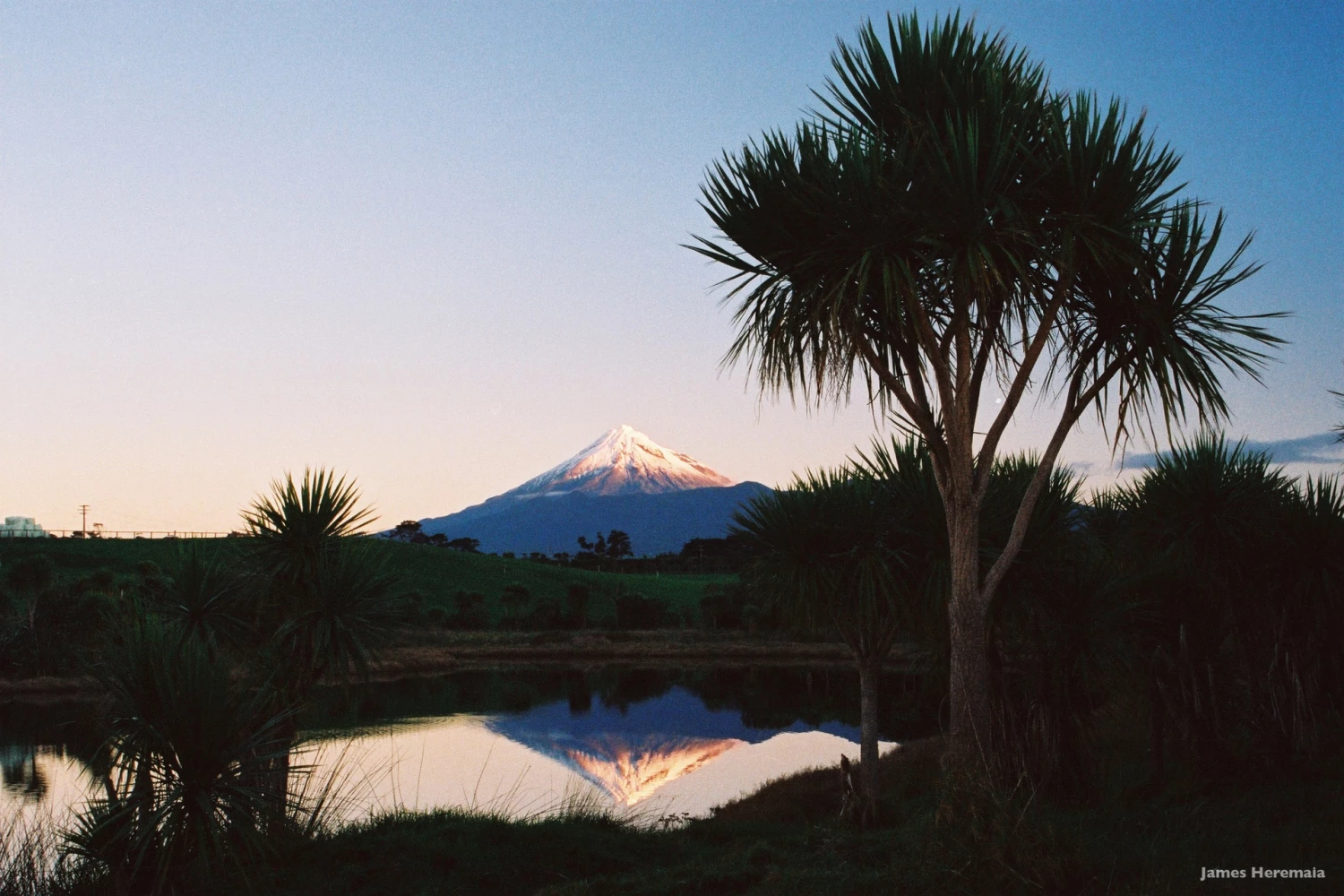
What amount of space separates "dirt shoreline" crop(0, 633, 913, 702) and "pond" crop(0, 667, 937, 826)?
3180mm

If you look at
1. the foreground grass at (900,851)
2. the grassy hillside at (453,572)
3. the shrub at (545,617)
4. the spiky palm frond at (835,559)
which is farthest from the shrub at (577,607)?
the foreground grass at (900,851)

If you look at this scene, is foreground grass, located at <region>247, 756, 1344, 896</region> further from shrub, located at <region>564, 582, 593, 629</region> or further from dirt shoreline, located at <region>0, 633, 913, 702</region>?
shrub, located at <region>564, 582, 593, 629</region>

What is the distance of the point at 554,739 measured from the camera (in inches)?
1079

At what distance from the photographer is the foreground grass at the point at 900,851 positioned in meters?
5.62

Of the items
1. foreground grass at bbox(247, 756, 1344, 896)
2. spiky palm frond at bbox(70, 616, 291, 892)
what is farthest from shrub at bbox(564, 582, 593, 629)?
spiky palm frond at bbox(70, 616, 291, 892)

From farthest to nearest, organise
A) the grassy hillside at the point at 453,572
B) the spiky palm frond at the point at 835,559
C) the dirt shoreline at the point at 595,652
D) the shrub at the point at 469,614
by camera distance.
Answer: the grassy hillside at the point at 453,572 → the shrub at the point at 469,614 → the dirt shoreline at the point at 595,652 → the spiky palm frond at the point at 835,559

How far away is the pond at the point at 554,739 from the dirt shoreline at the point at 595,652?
3180mm

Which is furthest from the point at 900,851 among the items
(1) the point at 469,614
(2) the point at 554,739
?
(1) the point at 469,614

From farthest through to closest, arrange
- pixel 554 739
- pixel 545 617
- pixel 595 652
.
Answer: pixel 545 617 → pixel 595 652 → pixel 554 739

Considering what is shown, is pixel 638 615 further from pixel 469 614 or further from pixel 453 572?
pixel 453 572

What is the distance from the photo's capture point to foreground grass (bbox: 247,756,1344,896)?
5.62m

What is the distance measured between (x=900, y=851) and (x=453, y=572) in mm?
74941

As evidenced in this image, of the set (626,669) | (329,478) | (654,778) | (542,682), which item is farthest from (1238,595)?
(626,669)

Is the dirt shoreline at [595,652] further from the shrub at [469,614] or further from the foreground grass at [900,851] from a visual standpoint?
the foreground grass at [900,851]
